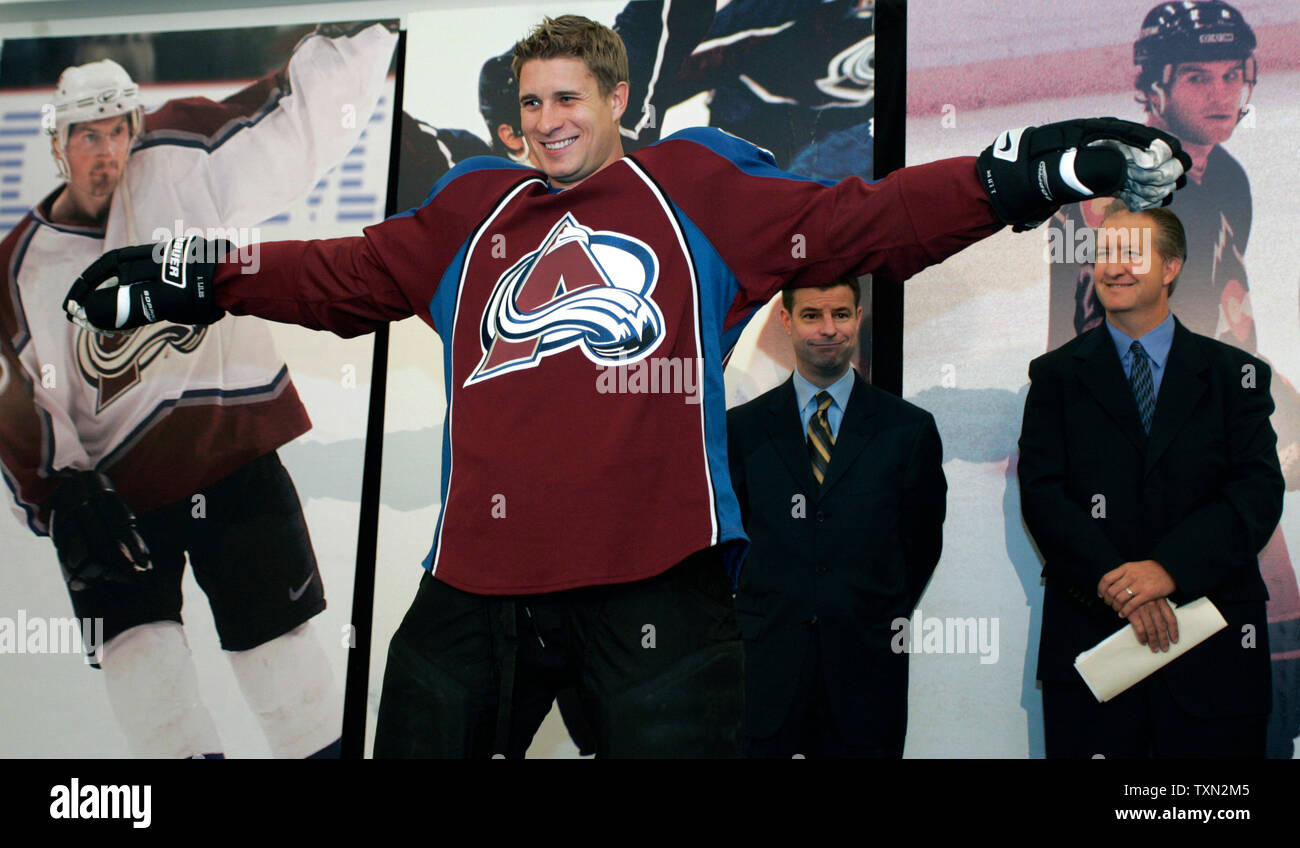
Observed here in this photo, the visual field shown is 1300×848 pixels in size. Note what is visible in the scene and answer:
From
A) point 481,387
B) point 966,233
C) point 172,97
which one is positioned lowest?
point 481,387

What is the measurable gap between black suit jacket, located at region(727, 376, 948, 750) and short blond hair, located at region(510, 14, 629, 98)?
139 cm

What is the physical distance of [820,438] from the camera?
335cm

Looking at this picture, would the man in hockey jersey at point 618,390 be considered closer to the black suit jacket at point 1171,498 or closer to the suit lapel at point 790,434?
the suit lapel at point 790,434

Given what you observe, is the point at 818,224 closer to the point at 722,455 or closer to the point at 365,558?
the point at 722,455

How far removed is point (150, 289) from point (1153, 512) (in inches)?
98.8

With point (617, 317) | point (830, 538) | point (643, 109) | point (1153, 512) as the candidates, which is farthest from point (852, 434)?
point (617, 317)

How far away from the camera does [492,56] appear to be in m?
4.10

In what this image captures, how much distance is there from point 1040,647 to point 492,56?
266 centimetres

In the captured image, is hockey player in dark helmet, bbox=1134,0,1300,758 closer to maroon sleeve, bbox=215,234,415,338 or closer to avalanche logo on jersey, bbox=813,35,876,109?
avalanche logo on jersey, bbox=813,35,876,109

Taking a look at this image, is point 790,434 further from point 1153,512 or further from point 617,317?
point 617,317

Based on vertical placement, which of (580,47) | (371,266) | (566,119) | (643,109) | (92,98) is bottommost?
(371,266)

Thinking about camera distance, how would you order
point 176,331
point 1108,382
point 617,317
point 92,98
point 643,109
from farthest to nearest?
point 92,98
point 176,331
point 643,109
point 1108,382
point 617,317

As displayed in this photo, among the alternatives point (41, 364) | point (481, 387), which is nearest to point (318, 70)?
point (41, 364)

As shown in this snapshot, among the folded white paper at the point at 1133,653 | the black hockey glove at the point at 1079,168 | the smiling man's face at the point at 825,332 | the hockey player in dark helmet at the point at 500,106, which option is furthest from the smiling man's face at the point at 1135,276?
the hockey player in dark helmet at the point at 500,106
